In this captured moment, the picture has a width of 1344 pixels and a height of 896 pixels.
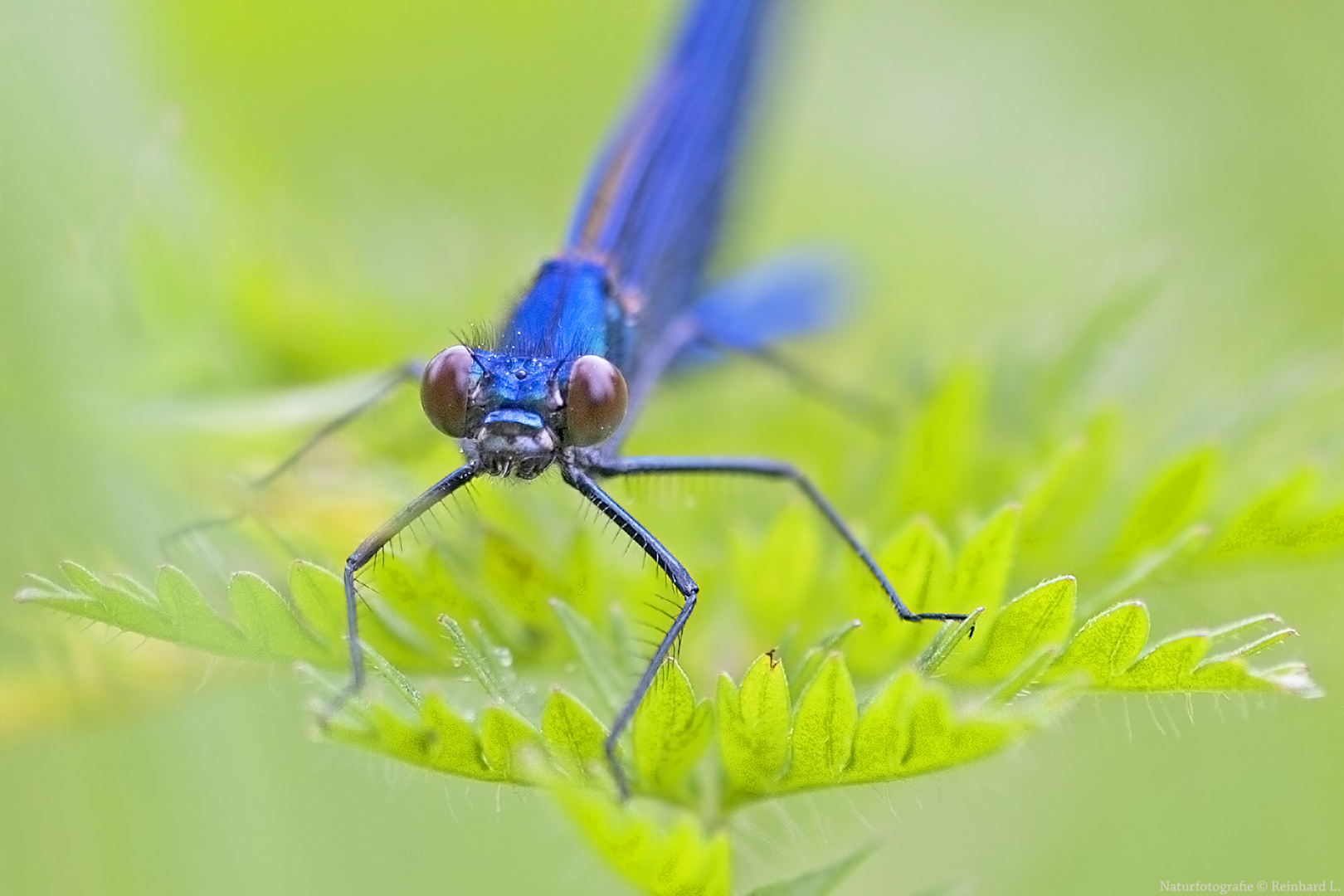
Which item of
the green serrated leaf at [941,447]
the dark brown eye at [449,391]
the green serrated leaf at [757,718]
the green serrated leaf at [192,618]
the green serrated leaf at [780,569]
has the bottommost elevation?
the green serrated leaf at [757,718]

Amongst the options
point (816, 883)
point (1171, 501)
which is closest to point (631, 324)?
point (1171, 501)

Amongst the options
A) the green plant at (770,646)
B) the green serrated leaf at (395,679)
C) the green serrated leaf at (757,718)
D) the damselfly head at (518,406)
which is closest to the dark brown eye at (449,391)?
the damselfly head at (518,406)

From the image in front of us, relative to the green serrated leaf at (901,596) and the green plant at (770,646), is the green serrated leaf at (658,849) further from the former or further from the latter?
the green serrated leaf at (901,596)

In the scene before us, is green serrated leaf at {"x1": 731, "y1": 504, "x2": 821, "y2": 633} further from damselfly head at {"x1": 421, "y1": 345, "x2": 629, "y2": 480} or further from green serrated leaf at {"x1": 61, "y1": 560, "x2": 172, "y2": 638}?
green serrated leaf at {"x1": 61, "y1": 560, "x2": 172, "y2": 638}

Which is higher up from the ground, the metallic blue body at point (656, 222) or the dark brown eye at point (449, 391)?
the metallic blue body at point (656, 222)

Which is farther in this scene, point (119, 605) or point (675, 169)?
point (675, 169)

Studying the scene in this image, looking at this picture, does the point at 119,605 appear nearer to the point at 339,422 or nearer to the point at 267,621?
the point at 267,621
